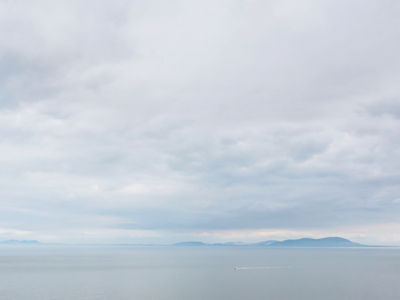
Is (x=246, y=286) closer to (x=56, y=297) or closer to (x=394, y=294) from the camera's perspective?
(x=394, y=294)

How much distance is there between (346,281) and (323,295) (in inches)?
1135

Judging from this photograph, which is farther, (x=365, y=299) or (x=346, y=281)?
(x=346, y=281)

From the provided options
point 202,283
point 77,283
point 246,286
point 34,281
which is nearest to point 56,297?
point 77,283

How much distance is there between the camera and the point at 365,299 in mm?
68562

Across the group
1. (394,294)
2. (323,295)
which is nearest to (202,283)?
(323,295)

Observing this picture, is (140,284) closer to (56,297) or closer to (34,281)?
(56,297)

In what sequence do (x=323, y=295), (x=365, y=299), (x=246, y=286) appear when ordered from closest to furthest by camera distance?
(x=365, y=299) → (x=323, y=295) → (x=246, y=286)

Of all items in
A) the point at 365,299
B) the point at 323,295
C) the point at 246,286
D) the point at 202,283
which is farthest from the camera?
the point at 202,283

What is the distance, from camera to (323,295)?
73.2m

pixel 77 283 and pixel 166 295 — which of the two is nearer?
pixel 166 295

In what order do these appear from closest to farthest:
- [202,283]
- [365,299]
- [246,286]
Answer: [365,299] → [246,286] → [202,283]

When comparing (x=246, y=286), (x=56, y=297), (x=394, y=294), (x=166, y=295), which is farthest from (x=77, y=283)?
(x=394, y=294)

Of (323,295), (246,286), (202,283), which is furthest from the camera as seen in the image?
(202,283)

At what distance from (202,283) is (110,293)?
28.3 metres
